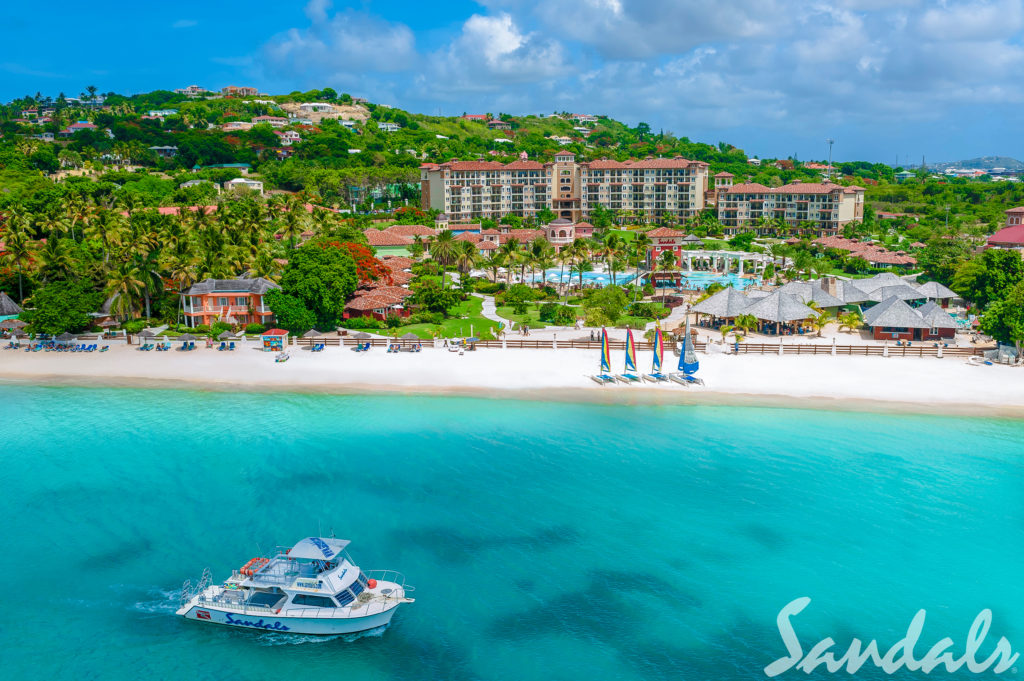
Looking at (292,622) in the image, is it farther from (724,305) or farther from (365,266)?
(365,266)

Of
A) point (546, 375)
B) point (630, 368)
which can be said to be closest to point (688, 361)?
point (630, 368)

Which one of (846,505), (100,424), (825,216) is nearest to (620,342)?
(846,505)

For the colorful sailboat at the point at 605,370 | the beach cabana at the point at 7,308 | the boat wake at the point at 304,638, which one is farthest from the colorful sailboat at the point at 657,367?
the beach cabana at the point at 7,308

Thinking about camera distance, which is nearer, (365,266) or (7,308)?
(7,308)

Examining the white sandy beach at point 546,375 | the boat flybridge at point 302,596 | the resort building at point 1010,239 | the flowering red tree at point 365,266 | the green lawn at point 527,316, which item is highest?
the resort building at point 1010,239

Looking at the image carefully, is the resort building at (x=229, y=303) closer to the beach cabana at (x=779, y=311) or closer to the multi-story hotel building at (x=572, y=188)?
the beach cabana at (x=779, y=311)

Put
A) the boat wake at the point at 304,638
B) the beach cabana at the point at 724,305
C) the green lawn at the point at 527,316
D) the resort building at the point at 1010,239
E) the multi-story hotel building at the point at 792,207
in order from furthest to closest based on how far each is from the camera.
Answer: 1. the multi-story hotel building at the point at 792,207
2. the resort building at the point at 1010,239
3. the green lawn at the point at 527,316
4. the beach cabana at the point at 724,305
5. the boat wake at the point at 304,638
